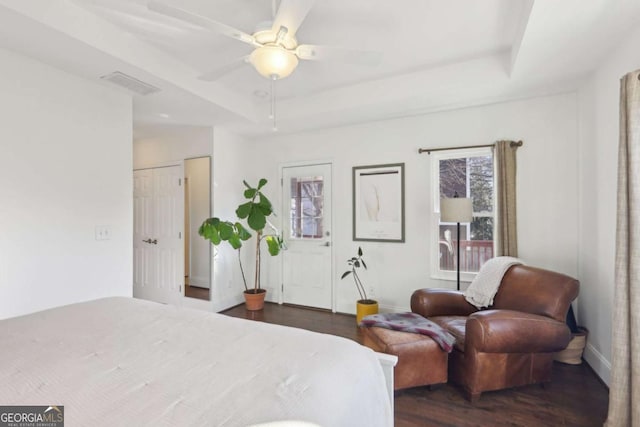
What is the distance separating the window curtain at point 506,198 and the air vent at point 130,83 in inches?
133

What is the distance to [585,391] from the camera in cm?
227

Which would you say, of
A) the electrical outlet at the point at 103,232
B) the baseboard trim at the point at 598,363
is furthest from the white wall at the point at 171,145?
the baseboard trim at the point at 598,363

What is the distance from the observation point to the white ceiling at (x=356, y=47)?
6.46 ft

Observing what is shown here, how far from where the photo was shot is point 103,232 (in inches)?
109

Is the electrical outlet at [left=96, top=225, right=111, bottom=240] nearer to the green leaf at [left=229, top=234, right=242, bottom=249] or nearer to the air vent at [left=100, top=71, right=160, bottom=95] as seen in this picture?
the air vent at [left=100, top=71, right=160, bottom=95]

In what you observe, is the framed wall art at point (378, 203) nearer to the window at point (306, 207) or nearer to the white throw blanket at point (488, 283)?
the window at point (306, 207)

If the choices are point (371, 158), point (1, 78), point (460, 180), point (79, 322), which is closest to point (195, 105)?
point (1, 78)

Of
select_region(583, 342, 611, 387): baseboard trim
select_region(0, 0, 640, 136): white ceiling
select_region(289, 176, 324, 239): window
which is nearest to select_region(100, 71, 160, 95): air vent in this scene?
select_region(0, 0, 640, 136): white ceiling

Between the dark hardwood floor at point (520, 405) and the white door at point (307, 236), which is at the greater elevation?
the white door at point (307, 236)

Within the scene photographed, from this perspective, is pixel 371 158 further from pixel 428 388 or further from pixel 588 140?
pixel 428 388

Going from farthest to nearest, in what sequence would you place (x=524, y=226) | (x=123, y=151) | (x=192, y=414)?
1. (x=524, y=226)
2. (x=123, y=151)
3. (x=192, y=414)

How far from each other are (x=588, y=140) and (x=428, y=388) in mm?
2504

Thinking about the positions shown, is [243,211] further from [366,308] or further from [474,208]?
[474,208]

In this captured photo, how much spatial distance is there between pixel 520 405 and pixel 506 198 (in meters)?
1.82
